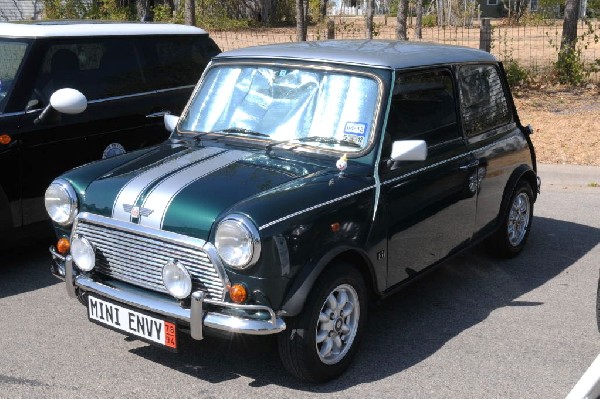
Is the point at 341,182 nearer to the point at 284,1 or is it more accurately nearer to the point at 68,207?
the point at 68,207

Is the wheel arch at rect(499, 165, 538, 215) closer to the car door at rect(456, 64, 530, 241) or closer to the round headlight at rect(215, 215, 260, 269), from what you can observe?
the car door at rect(456, 64, 530, 241)

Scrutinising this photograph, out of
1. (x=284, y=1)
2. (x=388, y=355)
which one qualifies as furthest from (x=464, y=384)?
(x=284, y=1)

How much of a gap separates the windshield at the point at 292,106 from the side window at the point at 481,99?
3.47 feet

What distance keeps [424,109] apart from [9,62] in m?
3.22

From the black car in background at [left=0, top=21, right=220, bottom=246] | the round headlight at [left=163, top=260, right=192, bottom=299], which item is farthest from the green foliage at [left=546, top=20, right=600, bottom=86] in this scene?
the round headlight at [left=163, top=260, right=192, bottom=299]

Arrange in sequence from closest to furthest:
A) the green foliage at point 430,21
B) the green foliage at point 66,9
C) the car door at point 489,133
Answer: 1. the car door at point 489,133
2. the green foliage at point 66,9
3. the green foliage at point 430,21

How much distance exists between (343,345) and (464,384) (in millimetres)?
679

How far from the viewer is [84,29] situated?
634 centimetres

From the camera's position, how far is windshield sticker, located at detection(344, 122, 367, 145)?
4.45m

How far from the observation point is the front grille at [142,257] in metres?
3.74

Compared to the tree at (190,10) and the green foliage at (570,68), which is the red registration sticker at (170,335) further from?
the green foliage at (570,68)

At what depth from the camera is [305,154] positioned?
14.7ft

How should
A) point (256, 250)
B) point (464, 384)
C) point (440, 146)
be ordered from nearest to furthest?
point (256, 250)
point (464, 384)
point (440, 146)

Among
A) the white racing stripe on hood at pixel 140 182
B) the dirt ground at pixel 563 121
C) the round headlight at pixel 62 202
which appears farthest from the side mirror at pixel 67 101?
the dirt ground at pixel 563 121
